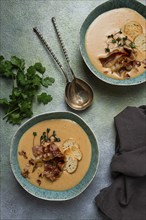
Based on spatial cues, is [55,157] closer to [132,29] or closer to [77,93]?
[77,93]

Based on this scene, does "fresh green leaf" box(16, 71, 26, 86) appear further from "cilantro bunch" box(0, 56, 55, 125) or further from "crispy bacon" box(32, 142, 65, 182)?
"crispy bacon" box(32, 142, 65, 182)

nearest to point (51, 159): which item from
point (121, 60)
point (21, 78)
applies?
point (21, 78)

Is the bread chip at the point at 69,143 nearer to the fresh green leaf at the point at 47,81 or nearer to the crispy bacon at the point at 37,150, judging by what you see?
the crispy bacon at the point at 37,150

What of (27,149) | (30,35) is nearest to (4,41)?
(30,35)

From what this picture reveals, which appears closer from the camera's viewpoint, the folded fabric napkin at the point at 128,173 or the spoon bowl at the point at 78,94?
the folded fabric napkin at the point at 128,173

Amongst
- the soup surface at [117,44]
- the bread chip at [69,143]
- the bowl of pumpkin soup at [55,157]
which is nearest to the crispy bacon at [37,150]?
the bowl of pumpkin soup at [55,157]

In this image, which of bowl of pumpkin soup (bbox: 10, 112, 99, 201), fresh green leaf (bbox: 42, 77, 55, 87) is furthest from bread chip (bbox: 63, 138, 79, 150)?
fresh green leaf (bbox: 42, 77, 55, 87)
